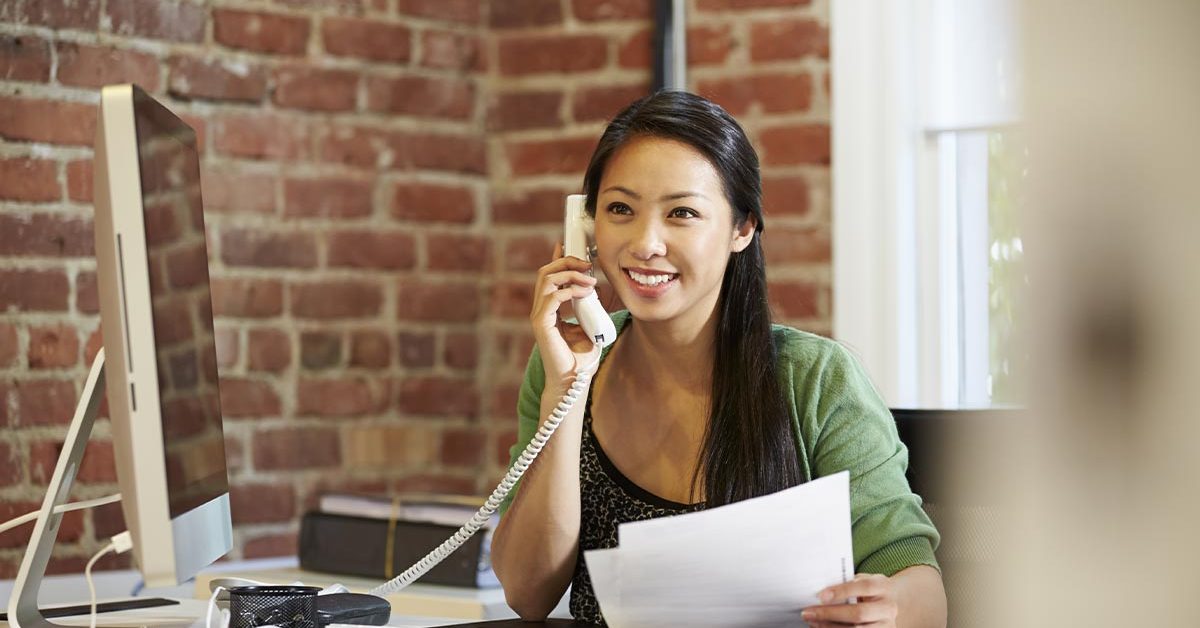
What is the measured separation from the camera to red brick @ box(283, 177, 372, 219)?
2277mm

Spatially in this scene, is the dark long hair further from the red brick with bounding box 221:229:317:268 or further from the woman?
the red brick with bounding box 221:229:317:268

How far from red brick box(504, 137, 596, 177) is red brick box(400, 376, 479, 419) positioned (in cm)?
43

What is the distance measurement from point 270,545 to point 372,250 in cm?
57

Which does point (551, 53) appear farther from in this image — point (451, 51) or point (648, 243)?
point (648, 243)

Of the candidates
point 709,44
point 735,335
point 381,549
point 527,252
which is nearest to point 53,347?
point 381,549

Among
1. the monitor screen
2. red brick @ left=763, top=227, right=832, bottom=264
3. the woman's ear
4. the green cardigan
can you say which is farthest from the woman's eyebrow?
Result: red brick @ left=763, top=227, right=832, bottom=264

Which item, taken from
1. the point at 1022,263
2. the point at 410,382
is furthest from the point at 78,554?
the point at 1022,263

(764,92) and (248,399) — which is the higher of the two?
(764,92)

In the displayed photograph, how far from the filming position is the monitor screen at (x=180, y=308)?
937 mm

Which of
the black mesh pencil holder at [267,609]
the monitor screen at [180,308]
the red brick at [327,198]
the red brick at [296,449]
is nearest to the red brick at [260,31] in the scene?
the red brick at [327,198]

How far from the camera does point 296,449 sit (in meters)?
2.28

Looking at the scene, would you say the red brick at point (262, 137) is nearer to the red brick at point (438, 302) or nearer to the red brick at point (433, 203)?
the red brick at point (433, 203)

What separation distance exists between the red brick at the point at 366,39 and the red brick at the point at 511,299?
1.58 ft

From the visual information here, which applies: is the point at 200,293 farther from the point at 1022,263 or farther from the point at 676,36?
the point at 676,36
